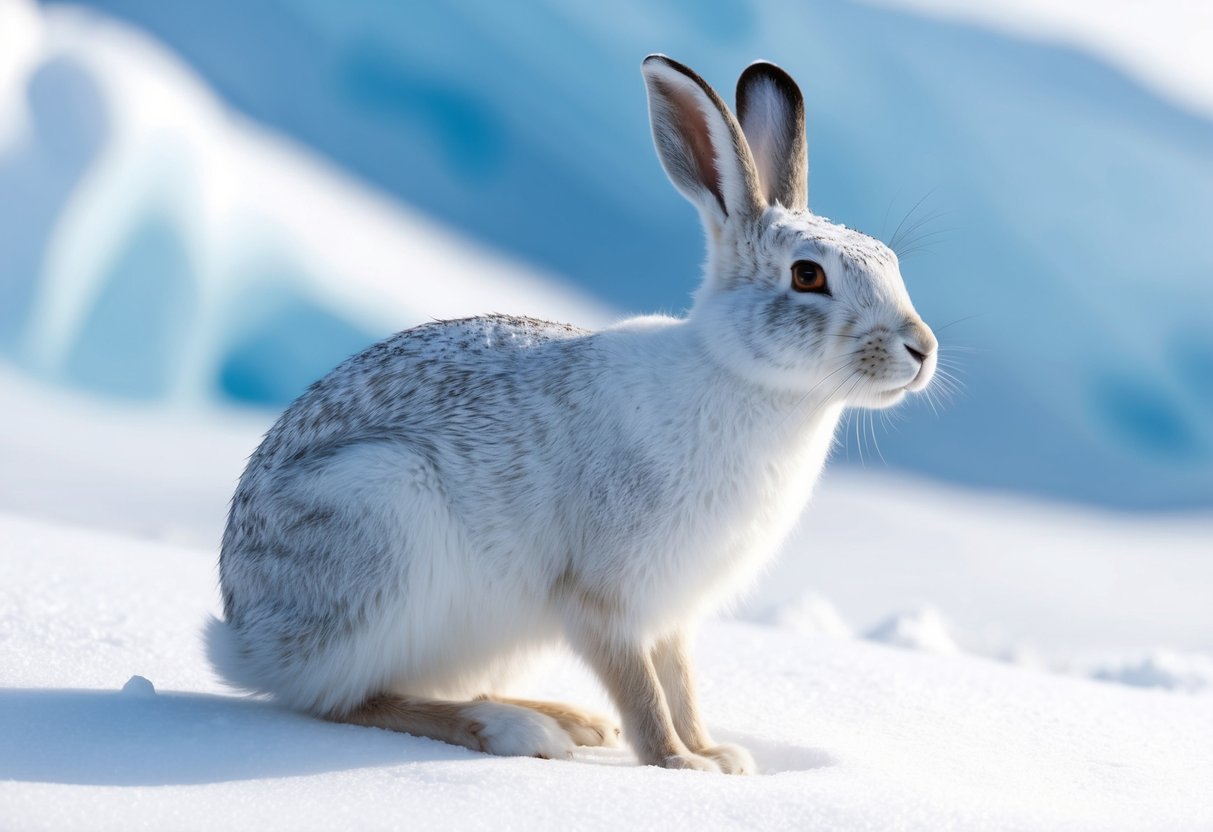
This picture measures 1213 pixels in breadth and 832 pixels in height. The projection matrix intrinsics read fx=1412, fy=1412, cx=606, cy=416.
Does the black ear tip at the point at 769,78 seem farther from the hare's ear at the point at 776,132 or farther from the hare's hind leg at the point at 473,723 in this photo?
the hare's hind leg at the point at 473,723

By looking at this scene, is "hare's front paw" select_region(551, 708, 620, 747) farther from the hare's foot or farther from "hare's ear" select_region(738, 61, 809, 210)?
"hare's ear" select_region(738, 61, 809, 210)

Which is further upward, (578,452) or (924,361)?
(924,361)

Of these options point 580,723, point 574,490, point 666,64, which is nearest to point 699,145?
point 666,64

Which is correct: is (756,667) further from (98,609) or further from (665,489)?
(98,609)

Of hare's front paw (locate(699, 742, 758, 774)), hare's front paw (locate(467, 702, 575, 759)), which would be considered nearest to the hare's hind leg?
hare's front paw (locate(467, 702, 575, 759))

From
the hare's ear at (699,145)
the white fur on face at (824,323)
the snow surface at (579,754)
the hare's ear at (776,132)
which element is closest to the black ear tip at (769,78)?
the hare's ear at (776,132)

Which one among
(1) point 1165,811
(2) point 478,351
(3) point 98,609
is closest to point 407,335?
(2) point 478,351

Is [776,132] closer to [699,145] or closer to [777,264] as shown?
[699,145]

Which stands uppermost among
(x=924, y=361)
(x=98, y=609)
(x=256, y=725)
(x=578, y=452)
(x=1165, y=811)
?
(x=924, y=361)
